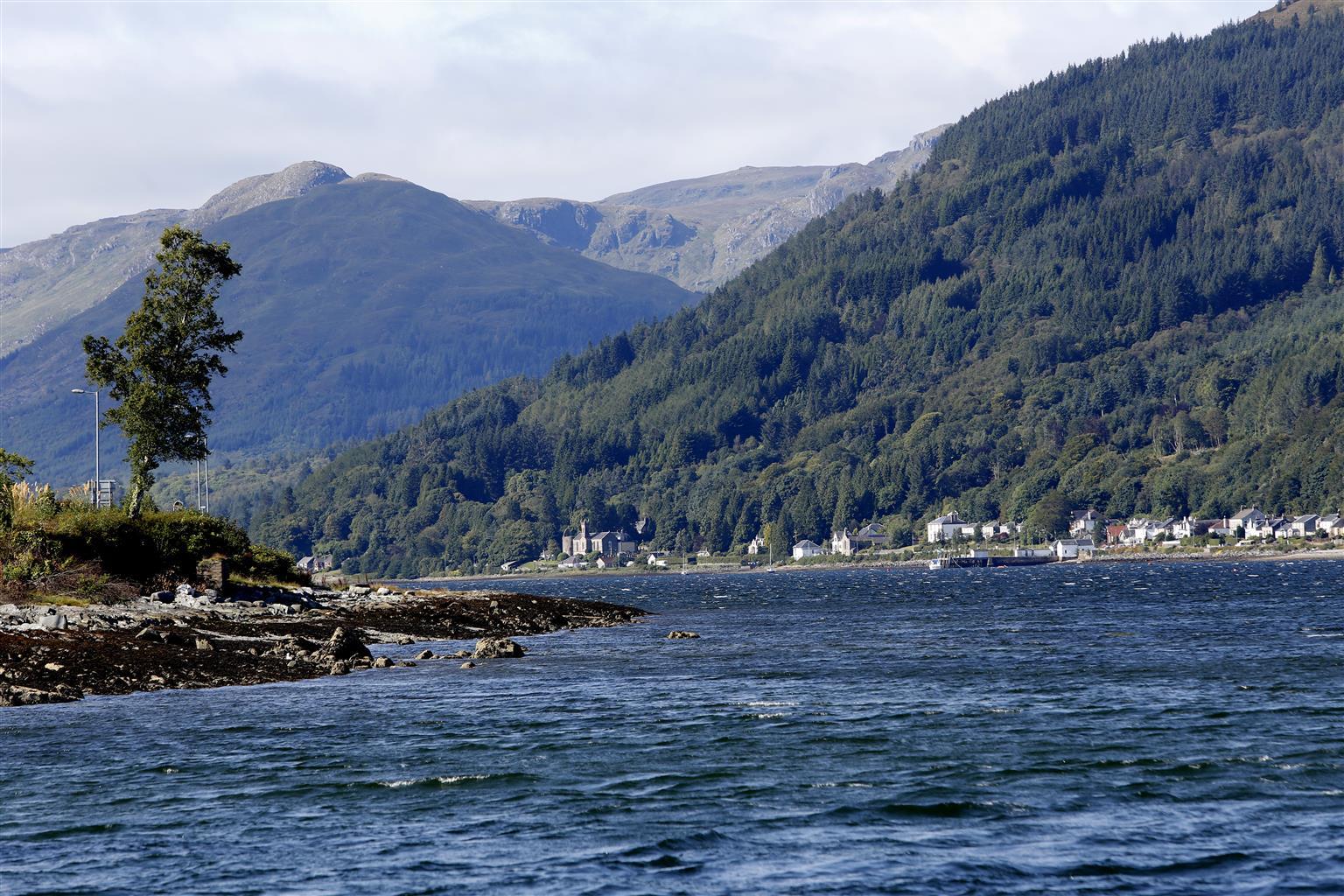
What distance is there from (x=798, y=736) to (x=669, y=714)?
20.2 ft

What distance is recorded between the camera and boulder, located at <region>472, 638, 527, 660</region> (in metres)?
64.3

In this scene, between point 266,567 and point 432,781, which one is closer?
point 432,781

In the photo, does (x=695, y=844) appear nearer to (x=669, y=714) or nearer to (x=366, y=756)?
(x=366, y=756)

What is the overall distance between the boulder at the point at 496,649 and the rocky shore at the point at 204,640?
51 millimetres

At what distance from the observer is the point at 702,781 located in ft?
104

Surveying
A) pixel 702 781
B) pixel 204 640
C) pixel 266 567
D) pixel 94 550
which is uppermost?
pixel 94 550

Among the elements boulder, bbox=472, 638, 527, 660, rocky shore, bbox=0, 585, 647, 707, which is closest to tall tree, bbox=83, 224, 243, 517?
rocky shore, bbox=0, 585, 647, 707

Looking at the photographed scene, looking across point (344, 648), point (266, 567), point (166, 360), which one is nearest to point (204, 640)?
point (344, 648)

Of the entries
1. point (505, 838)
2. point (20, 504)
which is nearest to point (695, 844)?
point (505, 838)

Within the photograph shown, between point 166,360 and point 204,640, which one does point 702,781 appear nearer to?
point 204,640

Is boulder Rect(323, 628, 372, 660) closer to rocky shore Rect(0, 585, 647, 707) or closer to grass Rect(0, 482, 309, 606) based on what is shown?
rocky shore Rect(0, 585, 647, 707)

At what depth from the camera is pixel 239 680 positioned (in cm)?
4953

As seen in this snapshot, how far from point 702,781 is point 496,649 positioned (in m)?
34.2

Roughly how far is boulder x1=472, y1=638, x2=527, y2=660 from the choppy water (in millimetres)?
5197
